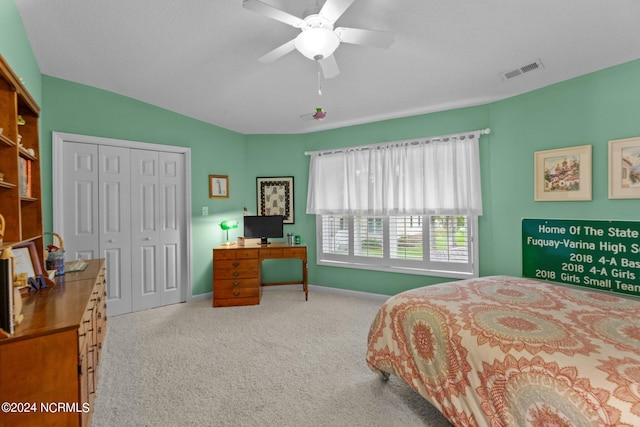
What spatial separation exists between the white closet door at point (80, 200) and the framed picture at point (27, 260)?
1554mm

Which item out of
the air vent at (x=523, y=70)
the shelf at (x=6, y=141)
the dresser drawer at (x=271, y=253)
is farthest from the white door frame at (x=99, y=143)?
the air vent at (x=523, y=70)

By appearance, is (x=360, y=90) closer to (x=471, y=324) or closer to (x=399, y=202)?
(x=399, y=202)

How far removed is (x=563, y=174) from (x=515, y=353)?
2.23 meters

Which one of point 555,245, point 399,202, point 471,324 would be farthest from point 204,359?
point 555,245

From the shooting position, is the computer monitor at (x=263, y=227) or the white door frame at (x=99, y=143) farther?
the computer monitor at (x=263, y=227)

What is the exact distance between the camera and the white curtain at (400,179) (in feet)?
11.5

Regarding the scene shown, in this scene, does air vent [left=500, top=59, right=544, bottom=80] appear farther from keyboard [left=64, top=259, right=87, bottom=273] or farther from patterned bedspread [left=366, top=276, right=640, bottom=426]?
keyboard [left=64, top=259, right=87, bottom=273]

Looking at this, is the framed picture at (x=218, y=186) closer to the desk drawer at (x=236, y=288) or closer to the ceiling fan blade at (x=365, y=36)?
the desk drawer at (x=236, y=288)

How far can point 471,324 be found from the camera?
1610mm

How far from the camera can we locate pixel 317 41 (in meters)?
1.78

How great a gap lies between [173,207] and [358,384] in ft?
10.4

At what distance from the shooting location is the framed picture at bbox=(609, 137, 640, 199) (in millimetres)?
2387

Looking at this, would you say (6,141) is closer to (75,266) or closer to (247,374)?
(75,266)

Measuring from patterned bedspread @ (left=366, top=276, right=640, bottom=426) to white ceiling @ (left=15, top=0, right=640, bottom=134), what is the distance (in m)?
1.84
